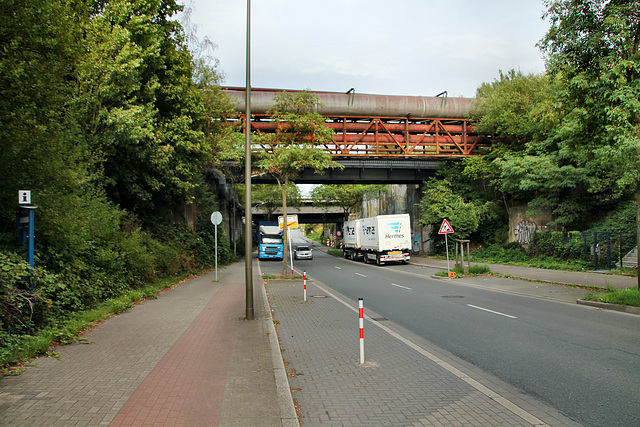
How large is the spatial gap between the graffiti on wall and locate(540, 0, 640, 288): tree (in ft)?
53.4

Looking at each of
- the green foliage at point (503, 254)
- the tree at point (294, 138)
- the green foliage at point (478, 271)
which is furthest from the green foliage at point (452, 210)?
the tree at point (294, 138)

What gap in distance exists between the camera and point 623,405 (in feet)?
15.6

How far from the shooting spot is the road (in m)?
5.02

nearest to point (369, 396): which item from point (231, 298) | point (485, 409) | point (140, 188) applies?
point (485, 409)

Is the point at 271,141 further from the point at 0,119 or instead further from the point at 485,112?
the point at 485,112

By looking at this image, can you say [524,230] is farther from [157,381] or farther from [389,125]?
[157,381]

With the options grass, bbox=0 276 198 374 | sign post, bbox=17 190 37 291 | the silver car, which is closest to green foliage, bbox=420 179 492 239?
the silver car

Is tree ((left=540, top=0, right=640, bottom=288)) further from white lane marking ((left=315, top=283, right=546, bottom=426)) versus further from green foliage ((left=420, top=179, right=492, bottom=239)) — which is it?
green foliage ((left=420, top=179, right=492, bottom=239))

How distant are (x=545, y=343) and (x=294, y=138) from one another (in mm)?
14148

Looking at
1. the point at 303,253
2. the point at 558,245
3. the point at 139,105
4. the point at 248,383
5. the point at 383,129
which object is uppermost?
the point at 383,129

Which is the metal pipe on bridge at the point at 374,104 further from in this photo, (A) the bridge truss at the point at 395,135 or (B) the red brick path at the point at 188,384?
(B) the red brick path at the point at 188,384

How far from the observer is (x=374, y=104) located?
1256 inches

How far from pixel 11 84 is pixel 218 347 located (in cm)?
616

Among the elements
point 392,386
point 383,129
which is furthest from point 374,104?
point 392,386
